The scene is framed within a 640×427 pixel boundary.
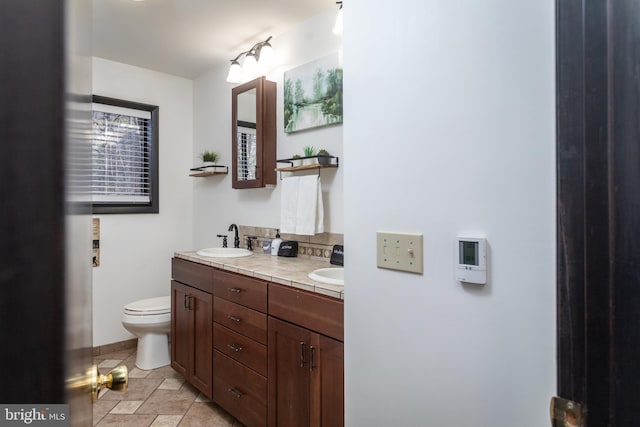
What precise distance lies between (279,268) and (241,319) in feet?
1.13

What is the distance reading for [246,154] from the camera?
A: 9.14 feet

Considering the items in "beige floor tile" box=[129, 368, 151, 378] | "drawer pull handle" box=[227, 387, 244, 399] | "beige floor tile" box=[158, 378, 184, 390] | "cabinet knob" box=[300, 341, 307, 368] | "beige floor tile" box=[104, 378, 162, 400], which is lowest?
"beige floor tile" box=[158, 378, 184, 390]

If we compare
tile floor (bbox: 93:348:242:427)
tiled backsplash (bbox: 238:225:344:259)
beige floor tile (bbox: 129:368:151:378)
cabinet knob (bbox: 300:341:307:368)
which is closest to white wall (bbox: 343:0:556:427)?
cabinet knob (bbox: 300:341:307:368)

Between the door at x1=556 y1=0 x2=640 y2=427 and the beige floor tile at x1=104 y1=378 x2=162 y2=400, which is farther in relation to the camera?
the beige floor tile at x1=104 y1=378 x2=162 y2=400

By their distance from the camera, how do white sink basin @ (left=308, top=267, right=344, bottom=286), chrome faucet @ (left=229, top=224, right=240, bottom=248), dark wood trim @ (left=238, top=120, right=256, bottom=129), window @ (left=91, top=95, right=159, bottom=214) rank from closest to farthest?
1. white sink basin @ (left=308, top=267, right=344, bottom=286)
2. dark wood trim @ (left=238, top=120, right=256, bottom=129)
3. chrome faucet @ (left=229, top=224, right=240, bottom=248)
4. window @ (left=91, top=95, right=159, bottom=214)

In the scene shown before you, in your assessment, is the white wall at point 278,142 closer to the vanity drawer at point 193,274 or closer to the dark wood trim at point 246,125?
the dark wood trim at point 246,125

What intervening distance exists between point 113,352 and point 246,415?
6.17 feet

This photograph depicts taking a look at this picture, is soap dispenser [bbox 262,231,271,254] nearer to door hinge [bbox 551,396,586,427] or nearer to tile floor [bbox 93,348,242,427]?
tile floor [bbox 93,348,242,427]

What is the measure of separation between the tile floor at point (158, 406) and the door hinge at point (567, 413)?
A: 1960mm

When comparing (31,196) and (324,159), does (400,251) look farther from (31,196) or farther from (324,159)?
(324,159)

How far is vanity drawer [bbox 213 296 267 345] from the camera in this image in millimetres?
1790

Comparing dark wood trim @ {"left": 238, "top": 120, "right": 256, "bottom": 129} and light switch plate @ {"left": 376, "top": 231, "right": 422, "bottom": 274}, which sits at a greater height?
dark wood trim @ {"left": 238, "top": 120, "right": 256, "bottom": 129}

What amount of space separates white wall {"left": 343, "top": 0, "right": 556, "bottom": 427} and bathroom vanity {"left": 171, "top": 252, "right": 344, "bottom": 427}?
27 cm

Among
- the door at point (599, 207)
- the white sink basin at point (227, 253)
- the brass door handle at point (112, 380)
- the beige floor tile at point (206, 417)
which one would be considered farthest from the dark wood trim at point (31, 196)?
the white sink basin at point (227, 253)
